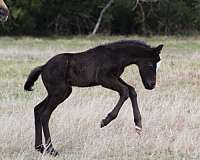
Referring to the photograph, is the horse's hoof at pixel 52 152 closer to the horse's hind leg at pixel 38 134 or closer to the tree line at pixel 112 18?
the horse's hind leg at pixel 38 134

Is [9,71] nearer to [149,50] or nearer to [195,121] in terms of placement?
[195,121]

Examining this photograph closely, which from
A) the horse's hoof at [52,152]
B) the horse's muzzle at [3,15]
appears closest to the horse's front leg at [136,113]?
the horse's hoof at [52,152]

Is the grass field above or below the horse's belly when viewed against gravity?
below

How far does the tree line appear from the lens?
144ft

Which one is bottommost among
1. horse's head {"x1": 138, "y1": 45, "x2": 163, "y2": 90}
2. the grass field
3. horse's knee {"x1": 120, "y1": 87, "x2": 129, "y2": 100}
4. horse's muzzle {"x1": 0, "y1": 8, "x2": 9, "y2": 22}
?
the grass field

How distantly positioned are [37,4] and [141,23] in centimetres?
741

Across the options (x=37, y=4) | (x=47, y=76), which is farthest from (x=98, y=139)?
(x=37, y=4)

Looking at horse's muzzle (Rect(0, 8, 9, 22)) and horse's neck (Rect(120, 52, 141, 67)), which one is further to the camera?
horse's muzzle (Rect(0, 8, 9, 22))

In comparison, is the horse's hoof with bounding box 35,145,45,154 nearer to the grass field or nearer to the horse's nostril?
the grass field

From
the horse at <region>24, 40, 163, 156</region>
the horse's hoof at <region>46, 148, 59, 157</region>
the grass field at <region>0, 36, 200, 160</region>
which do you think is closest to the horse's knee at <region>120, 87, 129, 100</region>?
the horse at <region>24, 40, 163, 156</region>

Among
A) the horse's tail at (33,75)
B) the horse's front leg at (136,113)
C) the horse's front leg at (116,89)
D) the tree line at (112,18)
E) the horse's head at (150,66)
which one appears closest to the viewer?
the horse's front leg at (116,89)

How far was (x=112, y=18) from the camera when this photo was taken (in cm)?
4478

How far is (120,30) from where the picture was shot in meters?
45.8

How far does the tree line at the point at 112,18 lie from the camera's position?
144 feet
